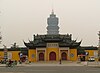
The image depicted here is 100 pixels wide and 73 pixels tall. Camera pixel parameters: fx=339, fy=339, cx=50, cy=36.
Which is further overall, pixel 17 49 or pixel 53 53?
pixel 17 49

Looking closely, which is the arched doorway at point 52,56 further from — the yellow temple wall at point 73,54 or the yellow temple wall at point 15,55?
the yellow temple wall at point 15,55

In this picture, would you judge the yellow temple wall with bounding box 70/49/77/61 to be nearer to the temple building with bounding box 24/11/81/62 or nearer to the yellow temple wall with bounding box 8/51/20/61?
the temple building with bounding box 24/11/81/62

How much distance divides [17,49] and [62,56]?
12396 millimetres

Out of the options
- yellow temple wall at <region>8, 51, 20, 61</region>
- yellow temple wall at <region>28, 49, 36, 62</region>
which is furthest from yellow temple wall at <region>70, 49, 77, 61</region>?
yellow temple wall at <region>8, 51, 20, 61</region>

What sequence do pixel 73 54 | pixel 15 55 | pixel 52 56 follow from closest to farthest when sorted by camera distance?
pixel 52 56 < pixel 73 54 < pixel 15 55

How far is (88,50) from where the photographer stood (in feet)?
276

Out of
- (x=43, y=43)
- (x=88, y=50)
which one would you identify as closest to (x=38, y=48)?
(x=43, y=43)

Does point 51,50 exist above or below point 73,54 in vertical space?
above

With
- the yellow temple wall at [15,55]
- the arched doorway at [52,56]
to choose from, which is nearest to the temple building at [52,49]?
the arched doorway at [52,56]

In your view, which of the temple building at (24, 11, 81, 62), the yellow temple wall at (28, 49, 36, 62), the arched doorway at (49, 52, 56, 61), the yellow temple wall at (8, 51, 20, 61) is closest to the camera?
the temple building at (24, 11, 81, 62)

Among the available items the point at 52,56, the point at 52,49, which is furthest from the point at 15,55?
the point at 52,49

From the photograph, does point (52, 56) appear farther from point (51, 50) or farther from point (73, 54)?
point (73, 54)

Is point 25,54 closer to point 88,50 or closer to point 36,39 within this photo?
point 36,39

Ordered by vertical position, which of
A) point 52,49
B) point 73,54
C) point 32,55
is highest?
point 52,49
